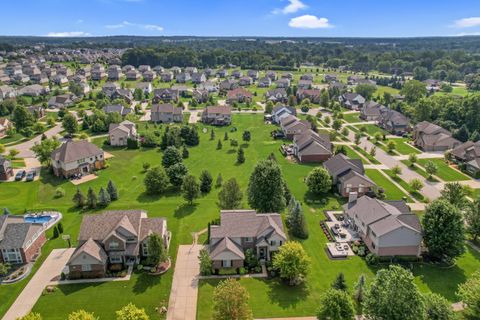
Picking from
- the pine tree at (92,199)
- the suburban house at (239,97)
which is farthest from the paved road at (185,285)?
the suburban house at (239,97)

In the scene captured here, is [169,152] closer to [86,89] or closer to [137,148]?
[137,148]

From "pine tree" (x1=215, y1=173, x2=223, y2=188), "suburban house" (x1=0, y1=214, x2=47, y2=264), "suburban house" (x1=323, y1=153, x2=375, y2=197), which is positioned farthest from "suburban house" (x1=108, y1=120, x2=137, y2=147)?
"suburban house" (x1=323, y1=153, x2=375, y2=197)

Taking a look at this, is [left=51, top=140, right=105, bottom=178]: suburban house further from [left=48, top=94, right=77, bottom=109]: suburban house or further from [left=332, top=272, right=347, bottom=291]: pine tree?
[left=48, top=94, right=77, bottom=109]: suburban house

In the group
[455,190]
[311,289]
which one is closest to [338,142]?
[455,190]

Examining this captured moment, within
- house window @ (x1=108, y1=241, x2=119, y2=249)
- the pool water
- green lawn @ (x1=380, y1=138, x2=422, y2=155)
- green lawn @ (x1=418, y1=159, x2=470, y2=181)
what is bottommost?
green lawn @ (x1=418, y1=159, x2=470, y2=181)

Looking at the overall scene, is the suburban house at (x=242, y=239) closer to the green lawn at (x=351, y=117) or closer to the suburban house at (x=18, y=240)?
the suburban house at (x=18, y=240)

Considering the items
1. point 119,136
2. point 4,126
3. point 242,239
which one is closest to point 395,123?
→ point 242,239
